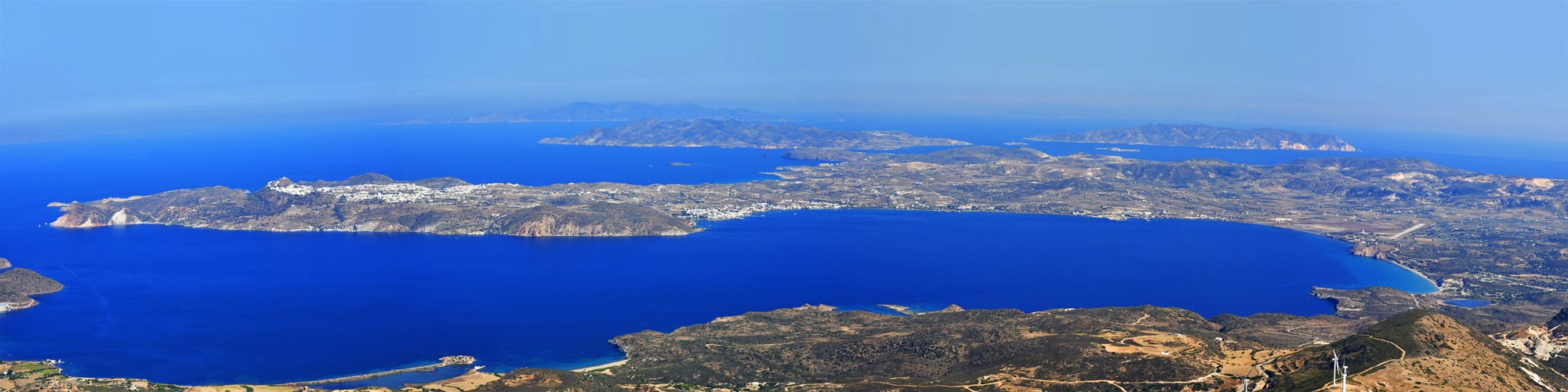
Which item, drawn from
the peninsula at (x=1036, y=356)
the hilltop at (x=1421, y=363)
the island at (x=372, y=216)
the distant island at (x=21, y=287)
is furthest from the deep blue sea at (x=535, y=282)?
the hilltop at (x=1421, y=363)

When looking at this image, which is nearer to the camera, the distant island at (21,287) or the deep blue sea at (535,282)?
the deep blue sea at (535,282)

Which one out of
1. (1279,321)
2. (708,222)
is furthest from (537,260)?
(1279,321)

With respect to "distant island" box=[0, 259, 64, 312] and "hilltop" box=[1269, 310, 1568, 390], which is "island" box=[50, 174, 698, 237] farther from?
"hilltop" box=[1269, 310, 1568, 390]

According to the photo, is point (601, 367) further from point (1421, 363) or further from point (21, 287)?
point (21, 287)

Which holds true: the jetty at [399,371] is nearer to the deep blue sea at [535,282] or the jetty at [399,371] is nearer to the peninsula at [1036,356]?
the peninsula at [1036,356]

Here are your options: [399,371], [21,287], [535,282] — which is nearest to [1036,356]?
[399,371]
